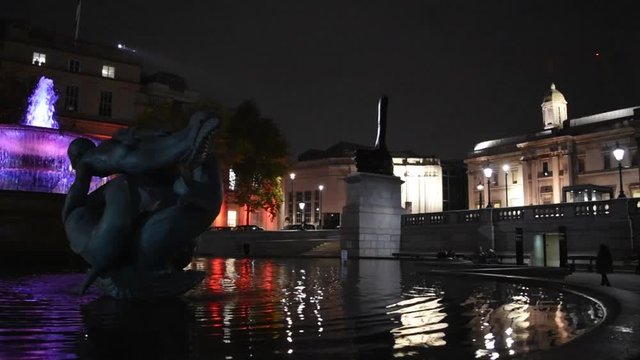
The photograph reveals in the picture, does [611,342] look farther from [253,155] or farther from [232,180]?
Result: [232,180]

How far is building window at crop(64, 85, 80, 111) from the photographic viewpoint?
5370 cm

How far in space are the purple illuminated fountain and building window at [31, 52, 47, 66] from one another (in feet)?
120

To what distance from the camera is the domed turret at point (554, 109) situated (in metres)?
87.0

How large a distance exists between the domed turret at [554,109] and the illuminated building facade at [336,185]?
20.3 meters

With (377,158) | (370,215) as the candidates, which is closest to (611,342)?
(370,215)

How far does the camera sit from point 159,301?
783 cm

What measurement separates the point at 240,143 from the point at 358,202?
24.2 metres

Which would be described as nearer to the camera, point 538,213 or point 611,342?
point 611,342

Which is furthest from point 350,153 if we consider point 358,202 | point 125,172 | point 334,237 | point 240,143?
point 125,172

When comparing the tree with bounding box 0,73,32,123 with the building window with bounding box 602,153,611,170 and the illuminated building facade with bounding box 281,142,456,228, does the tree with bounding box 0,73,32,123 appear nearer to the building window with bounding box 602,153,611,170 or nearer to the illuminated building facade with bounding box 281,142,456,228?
the illuminated building facade with bounding box 281,142,456,228

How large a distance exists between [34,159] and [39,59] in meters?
37.8

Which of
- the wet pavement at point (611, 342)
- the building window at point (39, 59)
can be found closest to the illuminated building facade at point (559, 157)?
the building window at point (39, 59)

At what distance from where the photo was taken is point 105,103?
55.9 metres

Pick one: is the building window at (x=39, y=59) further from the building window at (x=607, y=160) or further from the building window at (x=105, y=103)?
the building window at (x=607, y=160)
